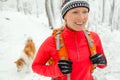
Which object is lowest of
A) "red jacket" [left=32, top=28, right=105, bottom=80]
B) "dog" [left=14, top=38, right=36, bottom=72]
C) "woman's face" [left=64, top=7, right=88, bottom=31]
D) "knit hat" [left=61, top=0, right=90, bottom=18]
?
"dog" [left=14, top=38, right=36, bottom=72]

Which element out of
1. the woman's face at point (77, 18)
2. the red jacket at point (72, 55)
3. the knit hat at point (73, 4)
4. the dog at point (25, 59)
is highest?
the knit hat at point (73, 4)

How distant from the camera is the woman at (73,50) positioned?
2.67 meters

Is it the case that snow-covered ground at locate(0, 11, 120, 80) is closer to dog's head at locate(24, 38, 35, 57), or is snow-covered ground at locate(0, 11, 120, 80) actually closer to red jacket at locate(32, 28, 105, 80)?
dog's head at locate(24, 38, 35, 57)

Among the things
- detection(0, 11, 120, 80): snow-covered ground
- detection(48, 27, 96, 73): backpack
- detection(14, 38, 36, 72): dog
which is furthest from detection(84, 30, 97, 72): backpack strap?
detection(14, 38, 36, 72): dog

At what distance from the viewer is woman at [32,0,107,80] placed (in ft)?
8.75

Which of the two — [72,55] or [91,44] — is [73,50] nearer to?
[72,55]

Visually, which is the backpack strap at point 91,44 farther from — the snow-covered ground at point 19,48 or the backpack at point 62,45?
the snow-covered ground at point 19,48

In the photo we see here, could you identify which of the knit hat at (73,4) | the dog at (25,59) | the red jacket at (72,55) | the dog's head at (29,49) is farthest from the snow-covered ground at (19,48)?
the knit hat at (73,4)

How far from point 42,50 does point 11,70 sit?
6.43 m

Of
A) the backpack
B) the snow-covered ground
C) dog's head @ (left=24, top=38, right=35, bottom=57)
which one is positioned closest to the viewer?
the backpack

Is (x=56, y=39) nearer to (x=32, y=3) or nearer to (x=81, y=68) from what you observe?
(x=81, y=68)

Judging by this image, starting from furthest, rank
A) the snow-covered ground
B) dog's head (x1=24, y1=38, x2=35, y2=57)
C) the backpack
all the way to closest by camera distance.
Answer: dog's head (x1=24, y1=38, x2=35, y2=57) → the snow-covered ground → the backpack

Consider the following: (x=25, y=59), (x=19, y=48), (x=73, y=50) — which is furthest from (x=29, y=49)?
(x=73, y=50)

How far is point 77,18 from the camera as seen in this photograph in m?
2.66
